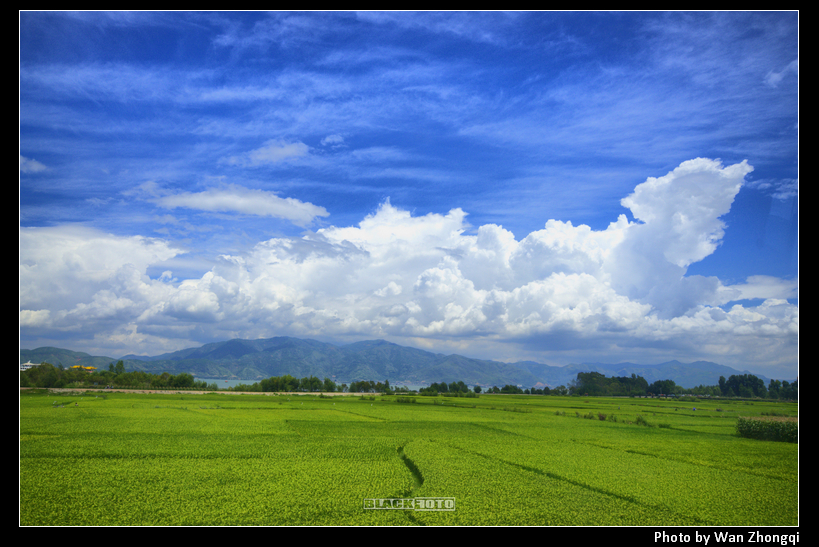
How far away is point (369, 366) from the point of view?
16359mm

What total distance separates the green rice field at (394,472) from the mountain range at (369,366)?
198 cm

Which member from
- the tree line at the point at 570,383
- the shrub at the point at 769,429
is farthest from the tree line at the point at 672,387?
the shrub at the point at 769,429

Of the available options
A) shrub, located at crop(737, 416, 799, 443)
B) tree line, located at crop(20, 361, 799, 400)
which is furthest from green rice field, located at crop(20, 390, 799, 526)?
tree line, located at crop(20, 361, 799, 400)

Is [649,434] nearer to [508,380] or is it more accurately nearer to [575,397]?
[508,380]

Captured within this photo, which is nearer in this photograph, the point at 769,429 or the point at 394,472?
the point at 394,472

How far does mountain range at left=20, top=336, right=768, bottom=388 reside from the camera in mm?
14164

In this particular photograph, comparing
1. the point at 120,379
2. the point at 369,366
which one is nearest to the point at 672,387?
Answer: the point at 369,366

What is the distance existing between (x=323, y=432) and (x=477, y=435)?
565 centimetres

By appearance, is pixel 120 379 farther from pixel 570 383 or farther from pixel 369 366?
pixel 570 383

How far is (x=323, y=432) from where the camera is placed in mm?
14531

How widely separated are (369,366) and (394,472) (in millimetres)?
7488

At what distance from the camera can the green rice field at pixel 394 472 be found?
6.95m
